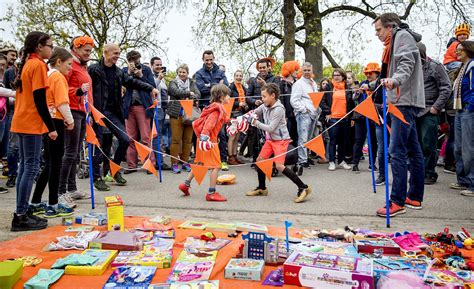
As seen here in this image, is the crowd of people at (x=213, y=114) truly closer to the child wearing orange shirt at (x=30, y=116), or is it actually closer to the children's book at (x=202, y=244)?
the child wearing orange shirt at (x=30, y=116)

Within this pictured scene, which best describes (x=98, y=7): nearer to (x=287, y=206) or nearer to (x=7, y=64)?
(x=7, y=64)

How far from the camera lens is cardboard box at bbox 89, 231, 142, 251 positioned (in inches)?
120

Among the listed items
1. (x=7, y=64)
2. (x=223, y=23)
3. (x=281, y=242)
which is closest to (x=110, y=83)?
(x=7, y=64)

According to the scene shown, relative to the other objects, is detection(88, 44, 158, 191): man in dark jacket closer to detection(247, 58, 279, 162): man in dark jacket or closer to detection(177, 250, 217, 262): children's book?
detection(247, 58, 279, 162): man in dark jacket

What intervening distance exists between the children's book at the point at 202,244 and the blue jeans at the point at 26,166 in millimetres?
1757

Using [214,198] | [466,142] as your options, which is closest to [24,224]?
[214,198]

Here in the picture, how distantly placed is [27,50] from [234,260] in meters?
2.88

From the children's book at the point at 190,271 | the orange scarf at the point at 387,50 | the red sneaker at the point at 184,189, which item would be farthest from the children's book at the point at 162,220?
the orange scarf at the point at 387,50

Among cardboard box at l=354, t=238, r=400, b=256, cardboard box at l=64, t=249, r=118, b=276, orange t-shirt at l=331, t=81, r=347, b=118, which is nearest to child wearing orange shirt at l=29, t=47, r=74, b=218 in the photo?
cardboard box at l=64, t=249, r=118, b=276

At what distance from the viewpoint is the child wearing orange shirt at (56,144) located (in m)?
4.25

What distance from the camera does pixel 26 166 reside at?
12.6ft

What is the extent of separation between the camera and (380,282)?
7.71ft

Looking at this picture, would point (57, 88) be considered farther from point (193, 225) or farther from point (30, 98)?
point (193, 225)

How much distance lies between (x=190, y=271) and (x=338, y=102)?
19.8 ft
